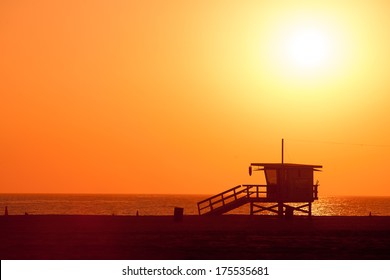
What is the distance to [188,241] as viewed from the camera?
125ft

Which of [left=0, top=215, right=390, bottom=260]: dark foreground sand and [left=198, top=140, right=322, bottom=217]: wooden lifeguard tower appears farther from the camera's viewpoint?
[left=198, top=140, right=322, bottom=217]: wooden lifeguard tower

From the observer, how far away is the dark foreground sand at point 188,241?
108ft

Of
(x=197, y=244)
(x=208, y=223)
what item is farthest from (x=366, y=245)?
(x=208, y=223)

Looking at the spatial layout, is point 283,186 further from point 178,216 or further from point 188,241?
point 188,241

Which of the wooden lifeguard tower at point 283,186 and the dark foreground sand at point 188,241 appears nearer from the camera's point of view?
the dark foreground sand at point 188,241

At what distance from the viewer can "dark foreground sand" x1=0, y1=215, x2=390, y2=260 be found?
33.0 m

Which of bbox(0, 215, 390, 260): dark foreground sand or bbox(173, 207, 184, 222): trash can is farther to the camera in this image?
bbox(173, 207, 184, 222): trash can

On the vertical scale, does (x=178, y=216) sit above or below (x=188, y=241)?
below

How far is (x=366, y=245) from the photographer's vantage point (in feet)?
120

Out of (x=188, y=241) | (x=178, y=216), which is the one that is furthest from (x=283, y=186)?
(x=188, y=241)

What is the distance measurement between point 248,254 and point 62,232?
1302 centimetres

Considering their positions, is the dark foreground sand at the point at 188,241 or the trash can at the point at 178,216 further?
the trash can at the point at 178,216
